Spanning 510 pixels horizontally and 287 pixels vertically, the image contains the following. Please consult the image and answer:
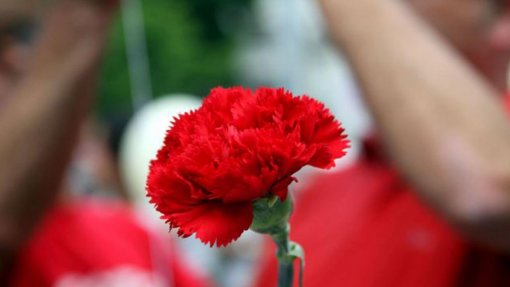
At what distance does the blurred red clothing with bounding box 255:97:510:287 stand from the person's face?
19 cm

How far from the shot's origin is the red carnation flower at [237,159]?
0.41m

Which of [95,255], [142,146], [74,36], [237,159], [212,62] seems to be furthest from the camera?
[212,62]

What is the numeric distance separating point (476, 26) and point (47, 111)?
1.77ft

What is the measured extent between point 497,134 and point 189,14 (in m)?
4.61

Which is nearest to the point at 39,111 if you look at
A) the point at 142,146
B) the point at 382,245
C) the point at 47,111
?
the point at 47,111

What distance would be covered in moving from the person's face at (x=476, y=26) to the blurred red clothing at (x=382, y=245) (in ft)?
0.63

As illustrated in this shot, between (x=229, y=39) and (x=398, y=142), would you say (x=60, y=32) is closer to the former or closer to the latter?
(x=398, y=142)

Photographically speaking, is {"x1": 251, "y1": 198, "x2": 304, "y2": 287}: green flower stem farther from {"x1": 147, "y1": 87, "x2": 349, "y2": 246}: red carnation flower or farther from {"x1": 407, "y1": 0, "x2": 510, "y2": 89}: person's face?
{"x1": 407, "y1": 0, "x2": 510, "y2": 89}: person's face

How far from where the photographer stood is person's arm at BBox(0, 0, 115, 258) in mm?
1063

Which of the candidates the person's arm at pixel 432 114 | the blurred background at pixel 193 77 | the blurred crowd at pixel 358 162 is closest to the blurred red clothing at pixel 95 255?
the blurred crowd at pixel 358 162

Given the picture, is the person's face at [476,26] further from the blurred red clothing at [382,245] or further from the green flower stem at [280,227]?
the green flower stem at [280,227]

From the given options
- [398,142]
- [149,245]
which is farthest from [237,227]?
[149,245]

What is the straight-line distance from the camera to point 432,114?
0.89 metres

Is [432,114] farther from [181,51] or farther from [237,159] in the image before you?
[181,51]
